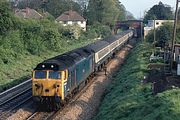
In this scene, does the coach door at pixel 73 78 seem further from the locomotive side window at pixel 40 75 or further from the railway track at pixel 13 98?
the railway track at pixel 13 98

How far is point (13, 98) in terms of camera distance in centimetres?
2623

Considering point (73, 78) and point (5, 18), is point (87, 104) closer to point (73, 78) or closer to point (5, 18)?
point (73, 78)

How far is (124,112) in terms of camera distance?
62.8 feet

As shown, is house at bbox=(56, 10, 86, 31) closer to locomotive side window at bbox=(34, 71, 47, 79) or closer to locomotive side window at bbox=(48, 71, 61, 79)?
locomotive side window at bbox=(34, 71, 47, 79)

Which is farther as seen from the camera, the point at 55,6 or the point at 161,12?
the point at 161,12

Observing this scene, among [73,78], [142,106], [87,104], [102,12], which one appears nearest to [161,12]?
[102,12]

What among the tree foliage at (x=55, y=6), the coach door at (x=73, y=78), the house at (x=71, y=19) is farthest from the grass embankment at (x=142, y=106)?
the tree foliage at (x=55, y=6)

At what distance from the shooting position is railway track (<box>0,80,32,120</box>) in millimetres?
22584

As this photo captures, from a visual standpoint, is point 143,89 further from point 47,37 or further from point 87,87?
point 47,37

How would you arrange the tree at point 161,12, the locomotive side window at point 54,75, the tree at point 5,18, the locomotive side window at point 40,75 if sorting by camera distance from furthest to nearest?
1. the tree at point 161,12
2. the tree at point 5,18
3. the locomotive side window at point 40,75
4. the locomotive side window at point 54,75

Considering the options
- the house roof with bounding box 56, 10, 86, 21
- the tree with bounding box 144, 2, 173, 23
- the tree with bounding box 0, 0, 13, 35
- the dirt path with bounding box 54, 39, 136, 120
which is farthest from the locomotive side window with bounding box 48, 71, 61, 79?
the tree with bounding box 144, 2, 173, 23

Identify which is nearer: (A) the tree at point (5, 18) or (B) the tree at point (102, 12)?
(A) the tree at point (5, 18)

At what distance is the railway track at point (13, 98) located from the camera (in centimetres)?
2258

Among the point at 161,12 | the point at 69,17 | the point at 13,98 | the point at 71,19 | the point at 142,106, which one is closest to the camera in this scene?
the point at 142,106
